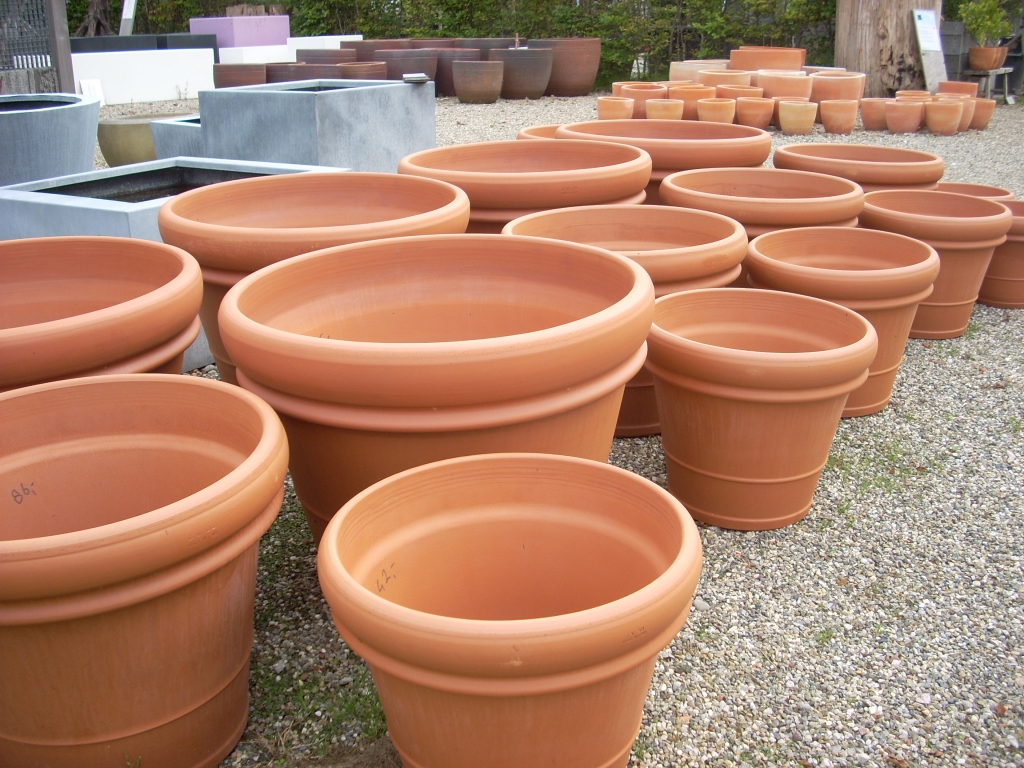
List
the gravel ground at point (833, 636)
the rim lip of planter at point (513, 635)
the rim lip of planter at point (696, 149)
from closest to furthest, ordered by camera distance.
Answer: the rim lip of planter at point (513, 635) → the gravel ground at point (833, 636) → the rim lip of planter at point (696, 149)

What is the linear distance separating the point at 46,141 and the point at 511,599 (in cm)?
411

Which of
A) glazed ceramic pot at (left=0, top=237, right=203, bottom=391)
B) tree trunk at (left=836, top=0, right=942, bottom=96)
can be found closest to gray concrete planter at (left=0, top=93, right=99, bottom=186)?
glazed ceramic pot at (left=0, top=237, right=203, bottom=391)

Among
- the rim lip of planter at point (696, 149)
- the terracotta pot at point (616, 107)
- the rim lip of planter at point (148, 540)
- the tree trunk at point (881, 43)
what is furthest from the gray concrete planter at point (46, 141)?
the tree trunk at point (881, 43)

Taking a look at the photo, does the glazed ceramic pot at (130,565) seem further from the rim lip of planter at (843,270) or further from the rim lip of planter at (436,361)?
the rim lip of planter at (843,270)

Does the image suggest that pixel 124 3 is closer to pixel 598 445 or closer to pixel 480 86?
pixel 480 86

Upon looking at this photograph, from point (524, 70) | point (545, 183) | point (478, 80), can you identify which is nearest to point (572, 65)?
point (524, 70)

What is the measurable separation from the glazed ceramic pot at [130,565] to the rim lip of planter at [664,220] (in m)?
1.17

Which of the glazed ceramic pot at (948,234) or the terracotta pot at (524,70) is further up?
the terracotta pot at (524,70)

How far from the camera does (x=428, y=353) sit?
1521mm

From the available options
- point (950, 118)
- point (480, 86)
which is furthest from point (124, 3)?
point (950, 118)

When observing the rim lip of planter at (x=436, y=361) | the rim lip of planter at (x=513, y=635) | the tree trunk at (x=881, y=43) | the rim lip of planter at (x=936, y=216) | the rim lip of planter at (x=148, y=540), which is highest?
the tree trunk at (x=881, y=43)

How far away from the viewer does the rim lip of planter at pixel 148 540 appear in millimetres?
1185

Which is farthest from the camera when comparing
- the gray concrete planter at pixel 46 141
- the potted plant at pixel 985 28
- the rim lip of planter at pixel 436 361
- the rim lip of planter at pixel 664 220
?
the potted plant at pixel 985 28

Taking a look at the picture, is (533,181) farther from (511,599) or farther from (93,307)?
(511,599)
